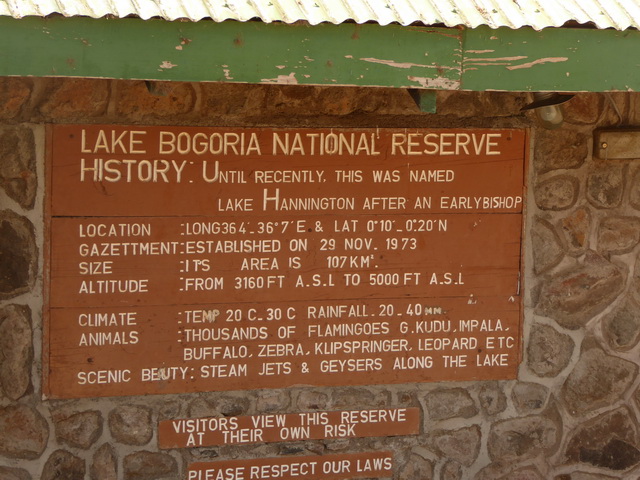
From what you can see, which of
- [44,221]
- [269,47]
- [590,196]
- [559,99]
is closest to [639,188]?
[590,196]

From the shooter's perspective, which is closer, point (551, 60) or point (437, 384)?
point (551, 60)

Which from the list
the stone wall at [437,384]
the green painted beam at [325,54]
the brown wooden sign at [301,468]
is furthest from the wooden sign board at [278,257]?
the green painted beam at [325,54]

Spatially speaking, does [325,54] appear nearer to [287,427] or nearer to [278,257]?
[278,257]

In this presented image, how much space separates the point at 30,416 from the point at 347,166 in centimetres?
189

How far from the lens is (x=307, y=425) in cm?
461

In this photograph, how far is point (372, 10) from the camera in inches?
143

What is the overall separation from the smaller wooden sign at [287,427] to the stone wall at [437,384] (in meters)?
0.04

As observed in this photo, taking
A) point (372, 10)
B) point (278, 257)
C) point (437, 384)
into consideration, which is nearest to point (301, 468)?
point (437, 384)

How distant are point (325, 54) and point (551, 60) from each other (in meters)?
0.92

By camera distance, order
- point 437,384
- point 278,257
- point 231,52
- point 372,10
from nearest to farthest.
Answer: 1. point 231,52
2. point 372,10
3. point 278,257
4. point 437,384

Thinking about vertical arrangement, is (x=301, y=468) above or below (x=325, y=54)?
below

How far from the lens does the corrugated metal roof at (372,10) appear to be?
3.36 meters

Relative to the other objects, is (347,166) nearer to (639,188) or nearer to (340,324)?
(340,324)

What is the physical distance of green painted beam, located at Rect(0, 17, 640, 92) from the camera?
3326 millimetres
